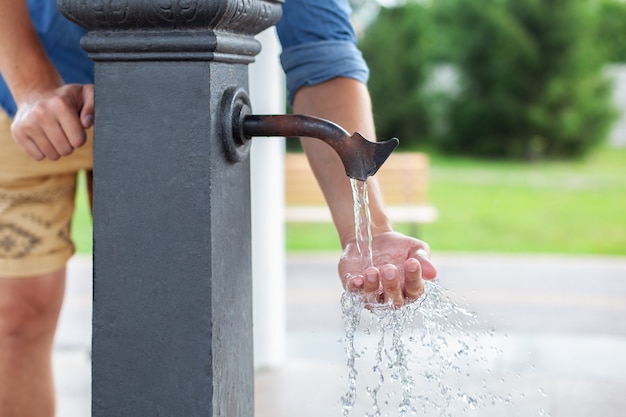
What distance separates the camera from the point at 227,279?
1189 millimetres

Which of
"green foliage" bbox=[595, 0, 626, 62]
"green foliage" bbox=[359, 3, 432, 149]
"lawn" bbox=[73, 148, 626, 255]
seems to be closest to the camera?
"lawn" bbox=[73, 148, 626, 255]

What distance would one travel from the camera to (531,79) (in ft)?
47.1

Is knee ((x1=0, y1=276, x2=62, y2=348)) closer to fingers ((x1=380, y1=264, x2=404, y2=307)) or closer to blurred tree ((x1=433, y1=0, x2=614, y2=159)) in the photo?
fingers ((x1=380, y1=264, x2=404, y2=307))

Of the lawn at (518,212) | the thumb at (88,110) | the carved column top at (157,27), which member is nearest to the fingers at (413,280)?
the carved column top at (157,27)

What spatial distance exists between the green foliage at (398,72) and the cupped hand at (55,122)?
13441 mm

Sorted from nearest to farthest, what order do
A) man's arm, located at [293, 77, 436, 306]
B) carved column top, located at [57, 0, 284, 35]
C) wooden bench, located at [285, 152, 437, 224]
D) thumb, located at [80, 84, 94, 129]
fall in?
1. carved column top, located at [57, 0, 284, 35]
2. thumb, located at [80, 84, 94, 129]
3. man's arm, located at [293, 77, 436, 306]
4. wooden bench, located at [285, 152, 437, 224]

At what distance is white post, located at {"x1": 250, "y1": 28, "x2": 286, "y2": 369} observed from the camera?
11.3 ft

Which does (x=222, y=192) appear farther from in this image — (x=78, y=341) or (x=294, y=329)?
(x=294, y=329)

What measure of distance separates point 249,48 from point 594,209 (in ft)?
31.0

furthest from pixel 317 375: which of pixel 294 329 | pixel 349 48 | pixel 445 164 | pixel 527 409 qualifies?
pixel 445 164

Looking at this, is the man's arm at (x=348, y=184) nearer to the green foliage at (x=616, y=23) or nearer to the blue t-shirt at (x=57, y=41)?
the blue t-shirt at (x=57, y=41)

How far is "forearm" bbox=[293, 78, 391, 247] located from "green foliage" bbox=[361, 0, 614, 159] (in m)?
12.8

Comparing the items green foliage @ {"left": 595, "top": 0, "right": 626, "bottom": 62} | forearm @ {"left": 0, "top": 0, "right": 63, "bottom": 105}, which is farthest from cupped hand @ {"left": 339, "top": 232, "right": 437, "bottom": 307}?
green foliage @ {"left": 595, "top": 0, "right": 626, "bottom": 62}

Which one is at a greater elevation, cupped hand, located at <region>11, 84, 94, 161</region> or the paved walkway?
cupped hand, located at <region>11, 84, 94, 161</region>
